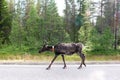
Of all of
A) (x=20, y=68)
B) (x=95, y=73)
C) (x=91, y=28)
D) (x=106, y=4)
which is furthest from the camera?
(x=106, y=4)

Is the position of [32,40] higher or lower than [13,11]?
lower

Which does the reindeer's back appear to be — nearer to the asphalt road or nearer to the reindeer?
the reindeer

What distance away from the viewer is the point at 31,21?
213ft

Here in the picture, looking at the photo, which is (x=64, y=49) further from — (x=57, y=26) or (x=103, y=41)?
(x=57, y=26)

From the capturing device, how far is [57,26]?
65188mm

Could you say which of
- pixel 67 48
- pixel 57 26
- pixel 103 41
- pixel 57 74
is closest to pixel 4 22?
pixel 57 26

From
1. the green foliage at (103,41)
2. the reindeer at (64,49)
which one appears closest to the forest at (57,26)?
the green foliage at (103,41)

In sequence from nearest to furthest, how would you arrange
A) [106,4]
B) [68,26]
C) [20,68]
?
[20,68] → [106,4] → [68,26]

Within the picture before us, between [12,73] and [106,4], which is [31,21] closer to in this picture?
[106,4]

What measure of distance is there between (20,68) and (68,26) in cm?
5598

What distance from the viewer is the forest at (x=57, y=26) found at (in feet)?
201

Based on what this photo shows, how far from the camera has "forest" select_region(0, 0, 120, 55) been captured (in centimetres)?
6119

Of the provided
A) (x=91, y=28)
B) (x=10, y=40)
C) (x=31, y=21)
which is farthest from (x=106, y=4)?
(x=10, y=40)

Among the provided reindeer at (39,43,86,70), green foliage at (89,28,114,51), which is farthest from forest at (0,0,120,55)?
reindeer at (39,43,86,70)
